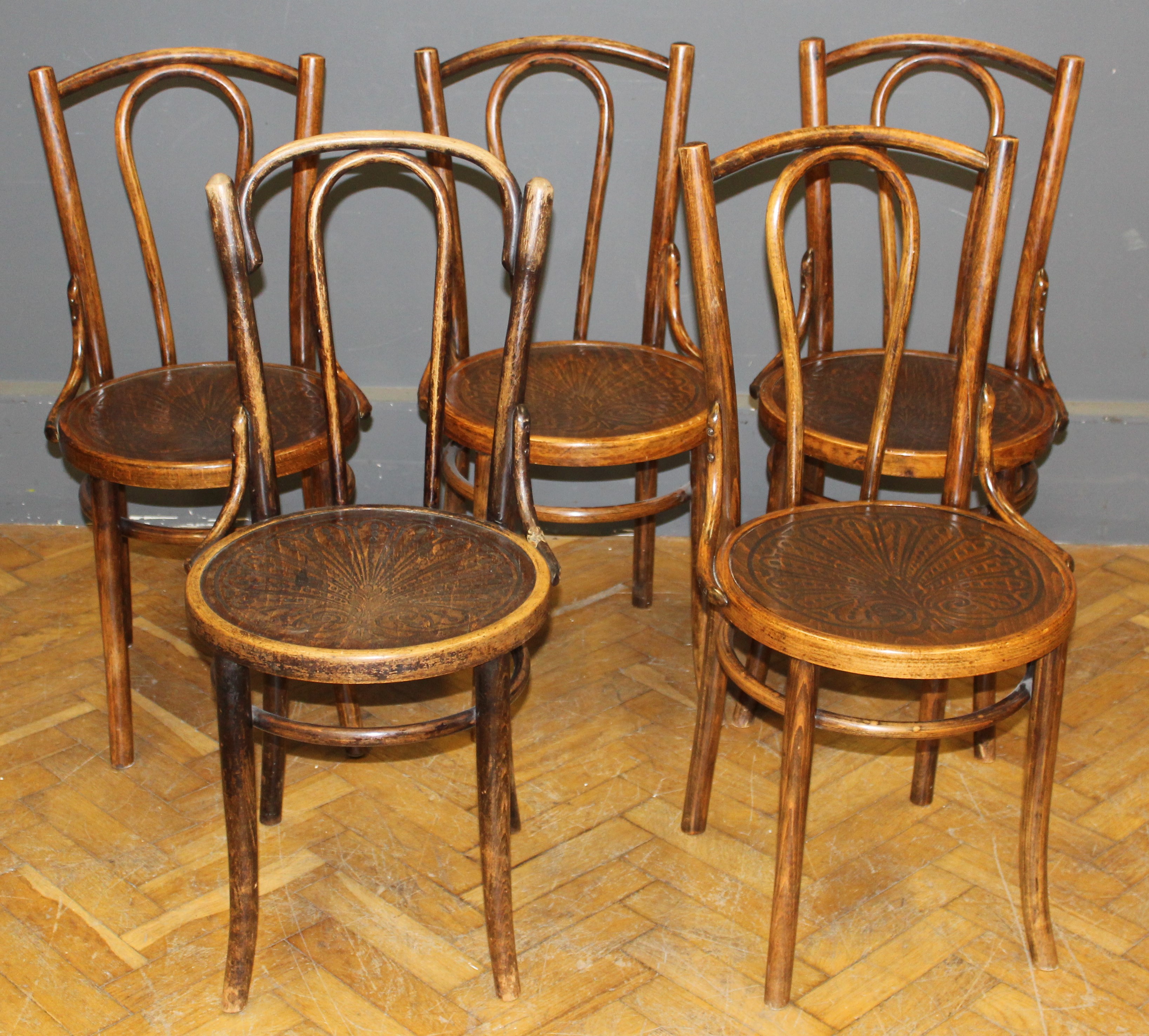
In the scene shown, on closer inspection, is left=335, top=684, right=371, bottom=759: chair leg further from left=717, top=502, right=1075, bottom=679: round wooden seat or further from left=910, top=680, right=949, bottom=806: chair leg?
left=910, top=680, right=949, bottom=806: chair leg

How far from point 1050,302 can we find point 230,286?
5.61 ft

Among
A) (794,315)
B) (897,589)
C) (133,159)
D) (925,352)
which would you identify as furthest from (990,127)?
(133,159)

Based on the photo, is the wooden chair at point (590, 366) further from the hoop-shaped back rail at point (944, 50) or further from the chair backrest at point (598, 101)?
the hoop-shaped back rail at point (944, 50)

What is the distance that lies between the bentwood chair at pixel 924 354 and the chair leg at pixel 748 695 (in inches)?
0.4

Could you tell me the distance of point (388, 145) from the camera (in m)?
1.62

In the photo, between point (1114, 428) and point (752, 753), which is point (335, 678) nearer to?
point (752, 753)

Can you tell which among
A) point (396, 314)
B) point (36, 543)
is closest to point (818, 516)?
point (396, 314)

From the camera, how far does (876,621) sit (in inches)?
57.7

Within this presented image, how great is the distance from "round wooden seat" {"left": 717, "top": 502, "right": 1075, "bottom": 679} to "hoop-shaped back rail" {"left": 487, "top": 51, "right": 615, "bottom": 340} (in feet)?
2.42

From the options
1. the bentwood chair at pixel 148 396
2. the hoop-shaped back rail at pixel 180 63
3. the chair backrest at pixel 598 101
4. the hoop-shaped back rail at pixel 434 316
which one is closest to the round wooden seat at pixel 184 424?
the bentwood chair at pixel 148 396

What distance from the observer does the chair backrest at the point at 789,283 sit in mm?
1583

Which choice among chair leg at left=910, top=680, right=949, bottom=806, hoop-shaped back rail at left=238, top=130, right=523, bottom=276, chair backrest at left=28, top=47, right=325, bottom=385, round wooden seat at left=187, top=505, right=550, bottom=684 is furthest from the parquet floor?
hoop-shaped back rail at left=238, top=130, right=523, bottom=276

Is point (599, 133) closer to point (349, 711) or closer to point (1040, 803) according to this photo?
point (349, 711)

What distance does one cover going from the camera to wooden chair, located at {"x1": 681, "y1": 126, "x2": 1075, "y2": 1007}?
1460 millimetres
